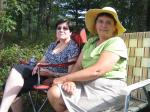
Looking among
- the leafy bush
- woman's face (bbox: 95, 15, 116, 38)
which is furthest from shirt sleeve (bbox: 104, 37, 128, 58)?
the leafy bush

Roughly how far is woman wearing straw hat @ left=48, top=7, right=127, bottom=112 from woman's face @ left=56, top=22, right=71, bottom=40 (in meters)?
1.06

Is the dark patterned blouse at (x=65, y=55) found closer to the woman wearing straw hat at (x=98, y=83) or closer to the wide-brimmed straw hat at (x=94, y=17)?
the wide-brimmed straw hat at (x=94, y=17)

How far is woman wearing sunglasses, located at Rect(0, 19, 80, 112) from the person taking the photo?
4926mm

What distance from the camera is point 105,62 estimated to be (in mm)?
3998

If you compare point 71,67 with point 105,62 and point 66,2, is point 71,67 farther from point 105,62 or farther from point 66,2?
point 66,2

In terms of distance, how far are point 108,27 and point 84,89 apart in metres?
0.68

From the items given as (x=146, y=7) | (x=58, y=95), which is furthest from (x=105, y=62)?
(x=146, y=7)

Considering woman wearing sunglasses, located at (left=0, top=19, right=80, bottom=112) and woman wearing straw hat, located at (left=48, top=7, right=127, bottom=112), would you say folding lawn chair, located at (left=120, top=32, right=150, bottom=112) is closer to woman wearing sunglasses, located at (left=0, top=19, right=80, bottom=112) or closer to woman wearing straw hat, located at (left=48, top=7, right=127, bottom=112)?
woman wearing straw hat, located at (left=48, top=7, right=127, bottom=112)

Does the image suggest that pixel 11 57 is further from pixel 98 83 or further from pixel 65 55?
pixel 98 83

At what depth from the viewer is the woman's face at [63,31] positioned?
5.28 metres

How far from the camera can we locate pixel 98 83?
13.3ft

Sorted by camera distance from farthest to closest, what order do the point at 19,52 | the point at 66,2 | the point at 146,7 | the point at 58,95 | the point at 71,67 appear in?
the point at 66,2
the point at 146,7
the point at 19,52
the point at 71,67
the point at 58,95

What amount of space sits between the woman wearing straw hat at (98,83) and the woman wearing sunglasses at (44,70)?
933 mm

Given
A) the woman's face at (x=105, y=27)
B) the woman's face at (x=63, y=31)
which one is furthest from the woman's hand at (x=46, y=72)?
the woman's face at (x=105, y=27)
